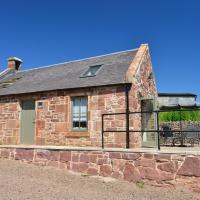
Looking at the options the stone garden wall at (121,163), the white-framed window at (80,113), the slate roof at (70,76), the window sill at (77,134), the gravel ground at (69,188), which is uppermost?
the slate roof at (70,76)

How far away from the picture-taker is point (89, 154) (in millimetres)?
8656

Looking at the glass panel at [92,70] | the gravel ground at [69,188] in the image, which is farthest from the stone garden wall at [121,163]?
the glass panel at [92,70]

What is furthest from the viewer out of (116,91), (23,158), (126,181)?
(116,91)

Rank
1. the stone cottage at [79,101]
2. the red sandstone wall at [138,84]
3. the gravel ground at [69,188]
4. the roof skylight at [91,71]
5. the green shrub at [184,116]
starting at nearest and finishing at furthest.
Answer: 1. the gravel ground at [69,188]
2. the red sandstone wall at [138,84]
3. the stone cottage at [79,101]
4. the roof skylight at [91,71]
5. the green shrub at [184,116]

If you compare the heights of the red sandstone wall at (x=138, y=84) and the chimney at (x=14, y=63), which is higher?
the chimney at (x=14, y=63)

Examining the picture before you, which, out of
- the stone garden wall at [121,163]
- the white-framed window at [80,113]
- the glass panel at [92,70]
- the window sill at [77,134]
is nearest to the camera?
the stone garden wall at [121,163]

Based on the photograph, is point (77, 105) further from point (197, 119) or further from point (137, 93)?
point (197, 119)

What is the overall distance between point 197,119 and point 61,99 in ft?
41.1

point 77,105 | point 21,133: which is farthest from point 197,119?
point 21,133

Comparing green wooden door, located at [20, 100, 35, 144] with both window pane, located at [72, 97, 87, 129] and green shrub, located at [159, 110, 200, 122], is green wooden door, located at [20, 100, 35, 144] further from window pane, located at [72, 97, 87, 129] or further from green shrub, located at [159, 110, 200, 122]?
green shrub, located at [159, 110, 200, 122]

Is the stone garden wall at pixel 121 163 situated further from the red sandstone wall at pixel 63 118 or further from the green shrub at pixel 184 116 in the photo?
the green shrub at pixel 184 116

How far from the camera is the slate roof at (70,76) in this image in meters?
11.8

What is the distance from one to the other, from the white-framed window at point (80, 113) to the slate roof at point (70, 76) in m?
0.67

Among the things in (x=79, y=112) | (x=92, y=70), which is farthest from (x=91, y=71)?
(x=79, y=112)
